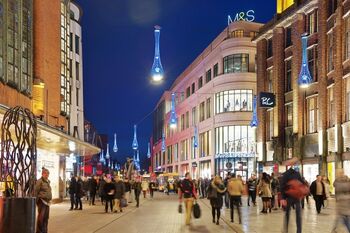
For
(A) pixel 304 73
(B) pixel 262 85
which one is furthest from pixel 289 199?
(B) pixel 262 85

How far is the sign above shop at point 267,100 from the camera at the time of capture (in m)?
52.2

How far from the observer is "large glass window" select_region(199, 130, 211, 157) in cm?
7423

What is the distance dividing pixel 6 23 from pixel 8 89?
10.1 ft

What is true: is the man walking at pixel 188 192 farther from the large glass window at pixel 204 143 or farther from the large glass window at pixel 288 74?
the large glass window at pixel 204 143

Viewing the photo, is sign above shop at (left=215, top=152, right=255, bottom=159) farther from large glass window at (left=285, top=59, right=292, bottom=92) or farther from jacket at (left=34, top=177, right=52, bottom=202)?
jacket at (left=34, top=177, right=52, bottom=202)

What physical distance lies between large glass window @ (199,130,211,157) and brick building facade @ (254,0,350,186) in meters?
16.3

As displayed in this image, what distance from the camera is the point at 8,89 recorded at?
97.3 ft

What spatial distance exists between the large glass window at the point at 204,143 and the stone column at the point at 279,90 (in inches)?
830

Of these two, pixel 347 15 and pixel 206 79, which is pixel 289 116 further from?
pixel 206 79

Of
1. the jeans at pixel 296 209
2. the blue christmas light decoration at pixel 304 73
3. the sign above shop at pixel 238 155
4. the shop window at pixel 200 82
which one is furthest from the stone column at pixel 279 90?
the jeans at pixel 296 209

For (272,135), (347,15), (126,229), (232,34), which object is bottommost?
(126,229)

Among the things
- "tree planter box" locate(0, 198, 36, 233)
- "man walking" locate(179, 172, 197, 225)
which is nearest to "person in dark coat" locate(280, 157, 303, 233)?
"tree planter box" locate(0, 198, 36, 233)

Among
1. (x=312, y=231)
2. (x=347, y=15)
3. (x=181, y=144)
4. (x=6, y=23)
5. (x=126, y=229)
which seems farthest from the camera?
(x=181, y=144)

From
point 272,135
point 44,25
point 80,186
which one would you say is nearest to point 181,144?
point 272,135
